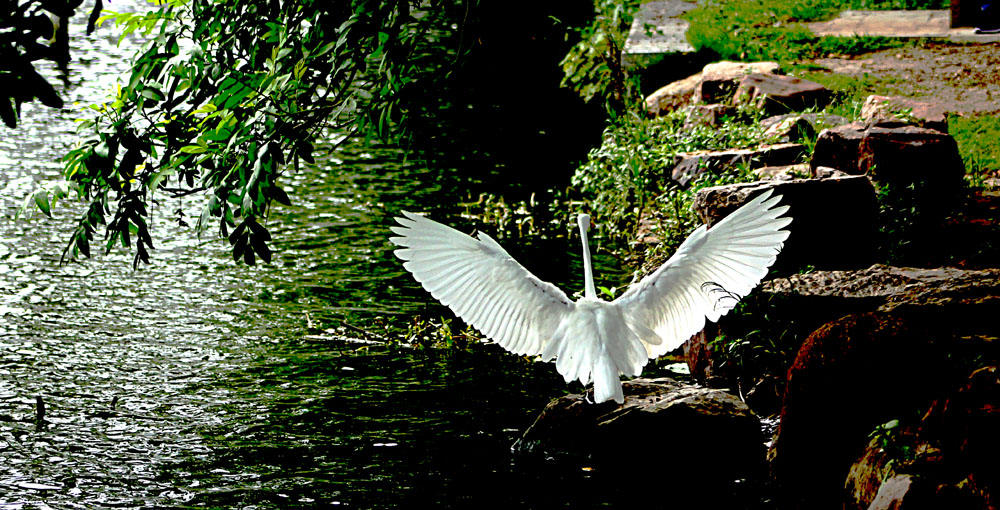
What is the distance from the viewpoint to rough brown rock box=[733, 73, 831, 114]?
363 inches

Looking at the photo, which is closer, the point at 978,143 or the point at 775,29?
the point at 978,143

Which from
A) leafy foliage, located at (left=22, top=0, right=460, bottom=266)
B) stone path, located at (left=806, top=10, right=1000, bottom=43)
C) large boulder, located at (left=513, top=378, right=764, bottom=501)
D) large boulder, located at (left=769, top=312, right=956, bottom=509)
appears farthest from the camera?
stone path, located at (left=806, top=10, right=1000, bottom=43)

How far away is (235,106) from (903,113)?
16.4 ft

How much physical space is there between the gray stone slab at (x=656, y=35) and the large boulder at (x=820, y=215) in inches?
203

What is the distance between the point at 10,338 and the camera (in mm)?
7043

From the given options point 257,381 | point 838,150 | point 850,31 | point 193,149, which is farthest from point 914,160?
point 850,31

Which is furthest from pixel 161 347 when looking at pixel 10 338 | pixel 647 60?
pixel 647 60

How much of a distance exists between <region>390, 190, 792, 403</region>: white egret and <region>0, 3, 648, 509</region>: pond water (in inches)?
23.9

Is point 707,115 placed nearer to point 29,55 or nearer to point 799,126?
point 799,126

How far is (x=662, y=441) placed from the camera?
541 cm

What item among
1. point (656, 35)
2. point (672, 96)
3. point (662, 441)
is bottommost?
point (662, 441)

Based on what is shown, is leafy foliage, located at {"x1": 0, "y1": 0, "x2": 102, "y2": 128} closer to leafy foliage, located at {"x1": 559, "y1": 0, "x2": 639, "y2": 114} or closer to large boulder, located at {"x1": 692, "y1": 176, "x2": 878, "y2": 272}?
large boulder, located at {"x1": 692, "y1": 176, "x2": 878, "y2": 272}

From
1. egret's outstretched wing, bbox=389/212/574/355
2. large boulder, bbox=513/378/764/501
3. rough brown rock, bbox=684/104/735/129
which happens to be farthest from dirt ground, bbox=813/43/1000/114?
egret's outstretched wing, bbox=389/212/574/355

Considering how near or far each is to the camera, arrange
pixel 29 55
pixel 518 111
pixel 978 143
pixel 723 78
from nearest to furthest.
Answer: pixel 29 55 < pixel 978 143 < pixel 723 78 < pixel 518 111
